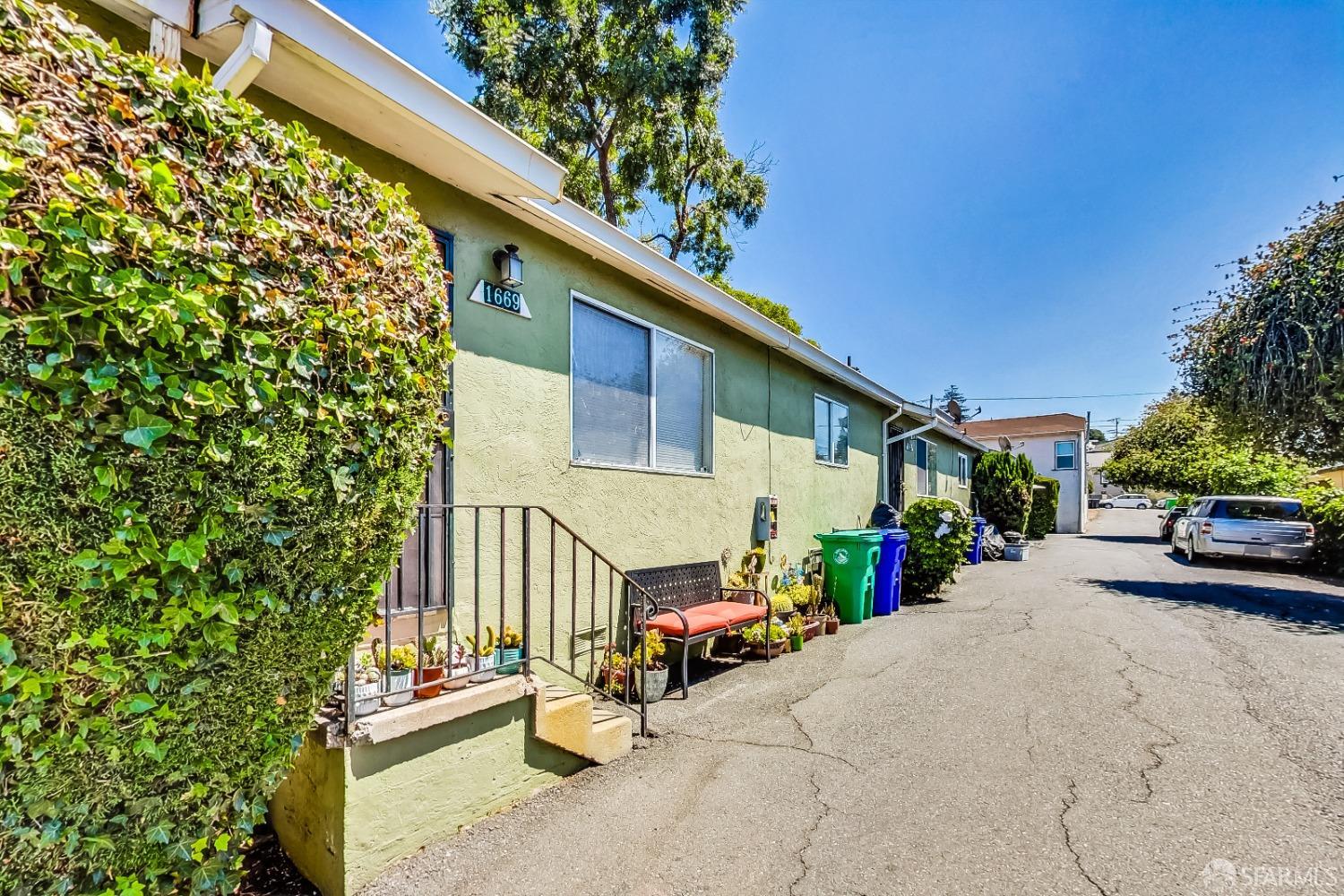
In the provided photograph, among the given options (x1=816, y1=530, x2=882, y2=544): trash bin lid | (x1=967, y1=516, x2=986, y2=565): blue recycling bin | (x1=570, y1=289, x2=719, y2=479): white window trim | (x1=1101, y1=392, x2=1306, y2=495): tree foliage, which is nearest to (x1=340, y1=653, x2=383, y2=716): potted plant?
(x1=570, y1=289, x2=719, y2=479): white window trim

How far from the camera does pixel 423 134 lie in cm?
322

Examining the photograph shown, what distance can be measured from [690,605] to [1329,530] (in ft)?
45.3

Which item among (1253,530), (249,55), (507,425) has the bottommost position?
(1253,530)

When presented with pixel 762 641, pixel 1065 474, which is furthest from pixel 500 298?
pixel 1065 474

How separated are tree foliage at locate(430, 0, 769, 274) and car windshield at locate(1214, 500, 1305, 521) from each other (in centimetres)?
1449

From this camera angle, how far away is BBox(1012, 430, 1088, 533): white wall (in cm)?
Result: 2770

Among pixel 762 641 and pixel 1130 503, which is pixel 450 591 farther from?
pixel 1130 503

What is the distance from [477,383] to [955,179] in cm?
1092

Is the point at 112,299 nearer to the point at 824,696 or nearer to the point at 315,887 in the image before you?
the point at 315,887

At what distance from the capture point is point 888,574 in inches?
340

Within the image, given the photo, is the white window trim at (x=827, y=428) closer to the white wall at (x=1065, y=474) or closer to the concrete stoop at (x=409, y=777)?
the concrete stoop at (x=409, y=777)

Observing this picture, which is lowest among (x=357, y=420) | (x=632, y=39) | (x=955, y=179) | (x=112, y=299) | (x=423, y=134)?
(x=357, y=420)

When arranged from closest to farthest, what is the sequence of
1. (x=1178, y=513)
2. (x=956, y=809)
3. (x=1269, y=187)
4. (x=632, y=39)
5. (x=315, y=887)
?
(x=315, y=887) < (x=956, y=809) < (x=1269, y=187) < (x=632, y=39) < (x=1178, y=513)

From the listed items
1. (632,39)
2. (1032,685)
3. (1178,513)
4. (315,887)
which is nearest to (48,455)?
(315,887)
